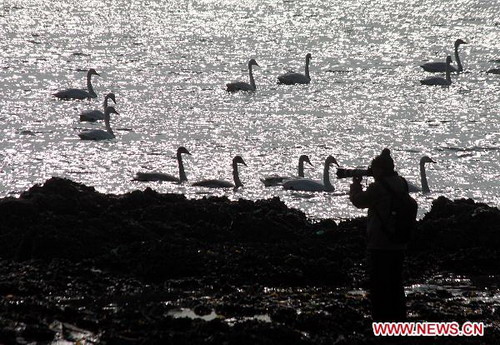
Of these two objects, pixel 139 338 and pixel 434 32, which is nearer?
pixel 139 338

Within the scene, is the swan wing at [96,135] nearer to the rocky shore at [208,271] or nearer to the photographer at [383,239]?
the rocky shore at [208,271]

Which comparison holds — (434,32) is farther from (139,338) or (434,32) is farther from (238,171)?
(139,338)

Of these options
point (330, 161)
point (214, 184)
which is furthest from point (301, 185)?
point (214, 184)

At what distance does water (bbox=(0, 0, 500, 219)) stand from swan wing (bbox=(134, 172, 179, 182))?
155 millimetres

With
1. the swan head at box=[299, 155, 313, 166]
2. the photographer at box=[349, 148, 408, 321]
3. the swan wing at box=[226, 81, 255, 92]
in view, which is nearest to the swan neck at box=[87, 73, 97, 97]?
the swan wing at box=[226, 81, 255, 92]

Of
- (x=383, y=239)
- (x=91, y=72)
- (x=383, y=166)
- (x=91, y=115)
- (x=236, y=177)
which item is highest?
(x=91, y=72)

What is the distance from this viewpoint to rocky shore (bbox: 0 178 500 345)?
438 inches

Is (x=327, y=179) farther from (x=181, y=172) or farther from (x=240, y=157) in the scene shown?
(x=181, y=172)

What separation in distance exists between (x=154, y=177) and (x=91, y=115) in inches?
276

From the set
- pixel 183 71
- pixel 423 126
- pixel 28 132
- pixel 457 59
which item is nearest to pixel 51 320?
pixel 28 132

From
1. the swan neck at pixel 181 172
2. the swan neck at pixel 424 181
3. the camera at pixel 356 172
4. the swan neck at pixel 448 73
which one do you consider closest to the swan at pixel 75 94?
the swan neck at pixel 448 73

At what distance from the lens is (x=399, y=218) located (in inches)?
412

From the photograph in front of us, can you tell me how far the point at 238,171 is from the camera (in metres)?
21.8

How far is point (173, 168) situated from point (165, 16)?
2979 cm
